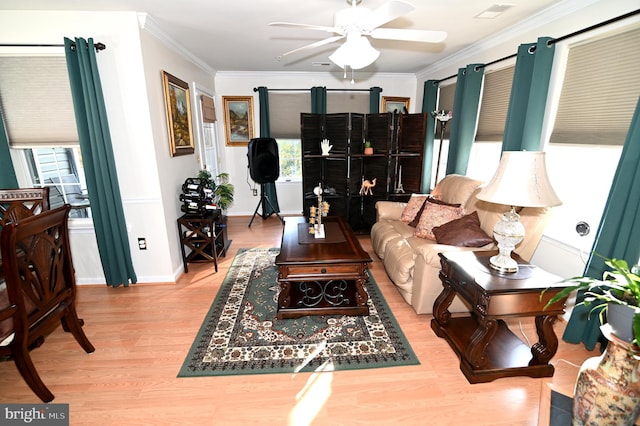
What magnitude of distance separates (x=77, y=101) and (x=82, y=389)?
2275mm

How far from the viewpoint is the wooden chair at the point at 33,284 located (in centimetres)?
141

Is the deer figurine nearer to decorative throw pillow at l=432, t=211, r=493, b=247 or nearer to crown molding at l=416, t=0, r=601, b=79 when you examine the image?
decorative throw pillow at l=432, t=211, r=493, b=247

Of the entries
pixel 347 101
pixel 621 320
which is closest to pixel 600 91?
pixel 621 320

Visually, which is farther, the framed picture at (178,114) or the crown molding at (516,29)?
the framed picture at (178,114)

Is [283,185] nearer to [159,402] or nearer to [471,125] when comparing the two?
[471,125]

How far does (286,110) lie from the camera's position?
5.05m

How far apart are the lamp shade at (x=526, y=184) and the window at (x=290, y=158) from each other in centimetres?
405

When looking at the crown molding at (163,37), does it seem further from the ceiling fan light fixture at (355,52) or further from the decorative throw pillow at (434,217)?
the decorative throw pillow at (434,217)

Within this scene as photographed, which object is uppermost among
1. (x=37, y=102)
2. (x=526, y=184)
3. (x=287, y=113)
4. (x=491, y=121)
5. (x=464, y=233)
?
(x=287, y=113)

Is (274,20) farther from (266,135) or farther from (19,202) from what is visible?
(19,202)

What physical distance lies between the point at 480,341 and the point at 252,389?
1419 mm

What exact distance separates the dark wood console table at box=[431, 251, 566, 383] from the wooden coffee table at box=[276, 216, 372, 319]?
0.65 meters

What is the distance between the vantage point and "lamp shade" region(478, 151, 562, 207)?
154cm

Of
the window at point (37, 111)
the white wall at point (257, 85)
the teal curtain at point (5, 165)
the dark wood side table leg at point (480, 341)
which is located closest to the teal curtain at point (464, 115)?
the white wall at point (257, 85)
